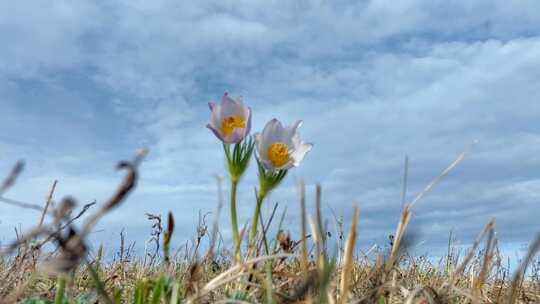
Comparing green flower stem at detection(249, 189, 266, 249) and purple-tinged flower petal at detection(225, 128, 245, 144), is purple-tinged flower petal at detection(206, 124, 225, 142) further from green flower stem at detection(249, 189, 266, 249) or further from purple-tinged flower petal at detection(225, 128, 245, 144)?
green flower stem at detection(249, 189, 266, 249)

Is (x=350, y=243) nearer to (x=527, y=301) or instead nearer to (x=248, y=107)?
(x=248, y=107)

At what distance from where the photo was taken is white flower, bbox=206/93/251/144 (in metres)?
2.64

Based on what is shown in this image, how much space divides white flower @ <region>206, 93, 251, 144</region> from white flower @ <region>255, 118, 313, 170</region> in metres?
0.09

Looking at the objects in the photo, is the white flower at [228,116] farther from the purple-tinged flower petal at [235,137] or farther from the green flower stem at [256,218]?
the green flower stem at [256,218]

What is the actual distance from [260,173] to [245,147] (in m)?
0.13

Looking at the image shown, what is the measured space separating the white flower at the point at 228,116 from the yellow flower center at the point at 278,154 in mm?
137

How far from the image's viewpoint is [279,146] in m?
2.68

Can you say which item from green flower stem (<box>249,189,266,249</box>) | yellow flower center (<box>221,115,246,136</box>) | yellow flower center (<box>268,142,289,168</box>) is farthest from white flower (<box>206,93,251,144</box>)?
green flower stem (<box>249,189,266,249</box>)

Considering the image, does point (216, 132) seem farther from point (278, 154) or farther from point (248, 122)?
point (278, 154)

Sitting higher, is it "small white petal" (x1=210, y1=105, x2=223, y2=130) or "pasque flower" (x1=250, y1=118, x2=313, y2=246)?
"small white petal" (x1=210, y1=105, x2=223, y2=130)

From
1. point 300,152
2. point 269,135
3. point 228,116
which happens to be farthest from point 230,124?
point 300,152

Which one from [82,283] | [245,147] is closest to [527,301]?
[245,147]

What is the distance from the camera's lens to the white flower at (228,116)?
264 cm

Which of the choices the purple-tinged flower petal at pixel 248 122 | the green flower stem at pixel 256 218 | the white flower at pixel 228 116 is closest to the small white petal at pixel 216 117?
the white flower at pixel 228 116
